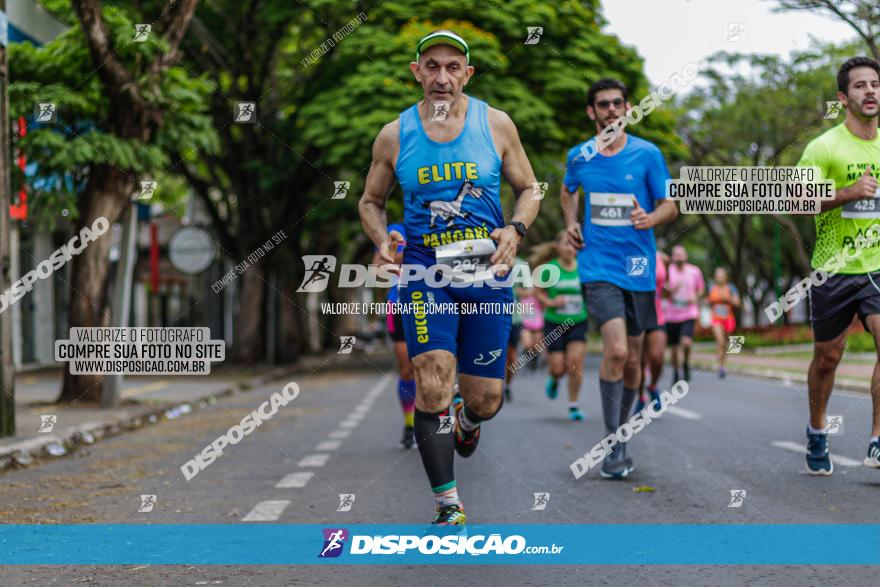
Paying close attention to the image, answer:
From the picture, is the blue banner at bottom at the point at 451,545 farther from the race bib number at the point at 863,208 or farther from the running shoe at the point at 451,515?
the race bib number at the point at 863,208

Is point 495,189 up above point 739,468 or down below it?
above

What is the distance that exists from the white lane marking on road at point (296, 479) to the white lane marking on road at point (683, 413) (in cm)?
490

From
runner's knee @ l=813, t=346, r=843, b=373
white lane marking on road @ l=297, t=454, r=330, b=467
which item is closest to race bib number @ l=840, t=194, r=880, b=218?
runner's knee @ l=813, t=346, r=843, b=373

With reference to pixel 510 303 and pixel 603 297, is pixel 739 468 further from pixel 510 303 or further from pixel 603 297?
pixel 510 303

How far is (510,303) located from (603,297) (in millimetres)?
2244

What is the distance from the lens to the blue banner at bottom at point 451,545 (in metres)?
5.03

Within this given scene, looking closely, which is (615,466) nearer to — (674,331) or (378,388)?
(674,331)

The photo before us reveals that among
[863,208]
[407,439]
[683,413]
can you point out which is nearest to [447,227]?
[863,208]

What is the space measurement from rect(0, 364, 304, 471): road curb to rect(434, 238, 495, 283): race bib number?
5055 mm

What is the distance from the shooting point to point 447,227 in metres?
5.32

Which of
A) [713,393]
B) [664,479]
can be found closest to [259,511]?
[664,479]

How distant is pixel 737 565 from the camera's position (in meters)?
4.83

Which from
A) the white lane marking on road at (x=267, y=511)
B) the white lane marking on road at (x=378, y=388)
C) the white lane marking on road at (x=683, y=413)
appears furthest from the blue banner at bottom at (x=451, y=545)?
the white lane marking on road at (x=378, y=388)

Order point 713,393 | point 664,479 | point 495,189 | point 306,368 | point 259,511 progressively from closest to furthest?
point 495,189
point 259,511
point 664,479
point 713,393
point 306,368
